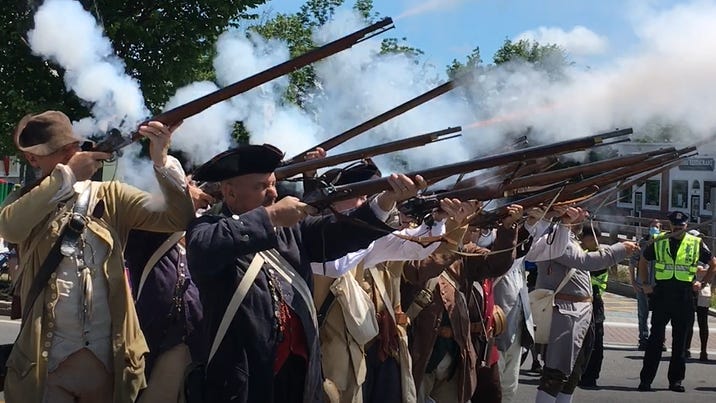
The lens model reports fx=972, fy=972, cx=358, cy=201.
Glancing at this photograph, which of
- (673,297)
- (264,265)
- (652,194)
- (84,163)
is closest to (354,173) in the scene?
(264,265)

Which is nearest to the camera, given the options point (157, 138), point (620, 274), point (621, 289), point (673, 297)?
point (157, 138)

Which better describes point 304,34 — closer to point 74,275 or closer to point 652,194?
point 74,275

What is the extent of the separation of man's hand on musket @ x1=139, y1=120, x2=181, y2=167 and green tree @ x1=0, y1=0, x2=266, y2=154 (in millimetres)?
4305

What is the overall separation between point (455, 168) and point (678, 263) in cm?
795

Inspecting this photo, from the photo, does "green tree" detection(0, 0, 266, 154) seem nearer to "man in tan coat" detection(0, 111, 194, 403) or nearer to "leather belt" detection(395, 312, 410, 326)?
"leather belt" detection(395, 312, 410, 326)

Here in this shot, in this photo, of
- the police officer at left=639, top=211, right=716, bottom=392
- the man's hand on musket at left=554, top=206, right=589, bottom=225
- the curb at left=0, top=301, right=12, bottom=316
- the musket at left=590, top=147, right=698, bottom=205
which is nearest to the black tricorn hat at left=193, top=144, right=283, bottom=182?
the musket at left=590, top=147, right=698, bottom=205

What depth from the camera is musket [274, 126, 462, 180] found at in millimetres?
4730

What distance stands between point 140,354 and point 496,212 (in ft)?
7.78

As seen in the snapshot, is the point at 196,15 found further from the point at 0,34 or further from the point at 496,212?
the point at 496,212

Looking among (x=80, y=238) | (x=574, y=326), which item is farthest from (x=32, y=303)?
(x=574, y=326)

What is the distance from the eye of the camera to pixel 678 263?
11.3 m

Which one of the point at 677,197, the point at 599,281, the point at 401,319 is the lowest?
the point at 401,319

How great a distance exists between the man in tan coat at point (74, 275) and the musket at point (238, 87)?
6 cm

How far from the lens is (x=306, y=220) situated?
14.4 feet
